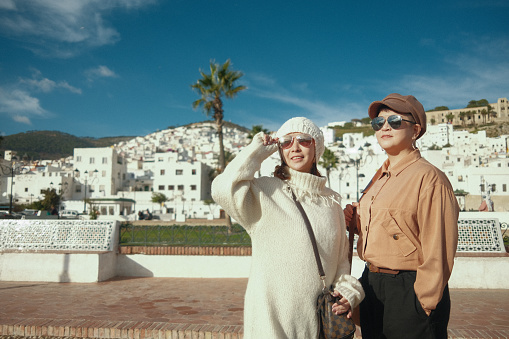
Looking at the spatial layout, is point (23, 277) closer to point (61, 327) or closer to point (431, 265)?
point (61, 327)

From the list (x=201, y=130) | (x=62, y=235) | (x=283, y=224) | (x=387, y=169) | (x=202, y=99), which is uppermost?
(x=201, y=130)

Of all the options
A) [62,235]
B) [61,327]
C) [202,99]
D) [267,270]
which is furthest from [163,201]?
[267,270]

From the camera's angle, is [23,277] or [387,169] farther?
[23,277]

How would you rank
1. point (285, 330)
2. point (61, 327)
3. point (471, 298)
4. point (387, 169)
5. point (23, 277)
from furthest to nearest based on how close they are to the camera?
point (23, 277) < point (471, 298) < point (61, 327) < point (387, 169) < point (285, 330)

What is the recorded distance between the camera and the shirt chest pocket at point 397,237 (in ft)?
6.57

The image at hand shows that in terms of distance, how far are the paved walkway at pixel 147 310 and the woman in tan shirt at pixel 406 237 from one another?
2654mm

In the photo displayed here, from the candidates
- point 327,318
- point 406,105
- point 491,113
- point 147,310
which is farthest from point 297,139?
point 491,113

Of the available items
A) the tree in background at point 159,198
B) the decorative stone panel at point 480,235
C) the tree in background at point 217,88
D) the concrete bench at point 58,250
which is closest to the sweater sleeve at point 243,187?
the decorative stone panel at point 480,235

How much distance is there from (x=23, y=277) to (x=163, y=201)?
45600 mm

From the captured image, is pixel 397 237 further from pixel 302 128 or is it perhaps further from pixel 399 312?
pixel 302 128

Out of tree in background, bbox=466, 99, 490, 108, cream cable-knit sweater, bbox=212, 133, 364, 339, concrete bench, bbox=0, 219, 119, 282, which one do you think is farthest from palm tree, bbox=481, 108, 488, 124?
cream cable-knit sweater, bbox=212, 133, 364, 339

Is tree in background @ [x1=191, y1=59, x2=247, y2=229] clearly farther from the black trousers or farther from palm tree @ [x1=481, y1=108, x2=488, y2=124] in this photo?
palm tree @ [x1=481, y1=108, x2=488, y2=124]

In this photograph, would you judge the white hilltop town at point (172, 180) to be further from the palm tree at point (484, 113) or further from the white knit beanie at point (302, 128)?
the palm tree at point (484, 113)

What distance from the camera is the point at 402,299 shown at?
2012mm
